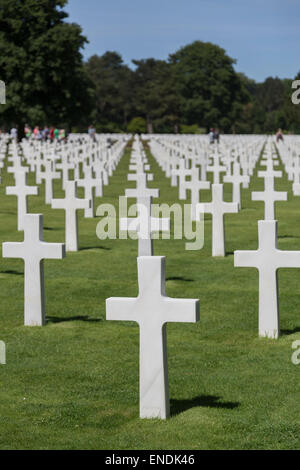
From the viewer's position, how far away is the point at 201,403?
6.90m

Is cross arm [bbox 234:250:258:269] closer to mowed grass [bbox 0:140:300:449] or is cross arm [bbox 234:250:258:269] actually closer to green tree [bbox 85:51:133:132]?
mowed grass [bbox 0:140:300:449]

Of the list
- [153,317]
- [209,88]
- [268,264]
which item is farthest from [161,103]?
[153,317]

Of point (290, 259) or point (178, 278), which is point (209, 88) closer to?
point (178, 278)

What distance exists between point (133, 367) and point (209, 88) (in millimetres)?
122152

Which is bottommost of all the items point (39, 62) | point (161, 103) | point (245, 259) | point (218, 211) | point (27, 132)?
point (218, 211)

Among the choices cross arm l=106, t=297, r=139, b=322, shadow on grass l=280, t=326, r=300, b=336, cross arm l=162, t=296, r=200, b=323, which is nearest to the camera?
cross arm l=162, t=296, r=200, b=323

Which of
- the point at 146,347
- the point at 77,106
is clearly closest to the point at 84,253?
the point at 146,347

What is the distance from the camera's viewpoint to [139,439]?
609 cm

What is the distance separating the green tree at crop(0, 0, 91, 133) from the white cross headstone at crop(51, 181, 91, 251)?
4256 centimetres

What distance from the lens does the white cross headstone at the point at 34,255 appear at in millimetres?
9211

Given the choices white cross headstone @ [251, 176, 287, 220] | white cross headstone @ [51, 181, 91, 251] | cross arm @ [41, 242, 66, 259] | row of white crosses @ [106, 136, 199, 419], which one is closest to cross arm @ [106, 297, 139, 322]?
row of white crosses @ [106, 136, 199, 419]

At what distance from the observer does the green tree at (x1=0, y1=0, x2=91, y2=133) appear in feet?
189

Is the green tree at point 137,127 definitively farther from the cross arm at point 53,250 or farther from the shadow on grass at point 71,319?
the cross arm at point 53,250

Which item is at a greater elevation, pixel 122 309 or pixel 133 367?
pixel 122 309
